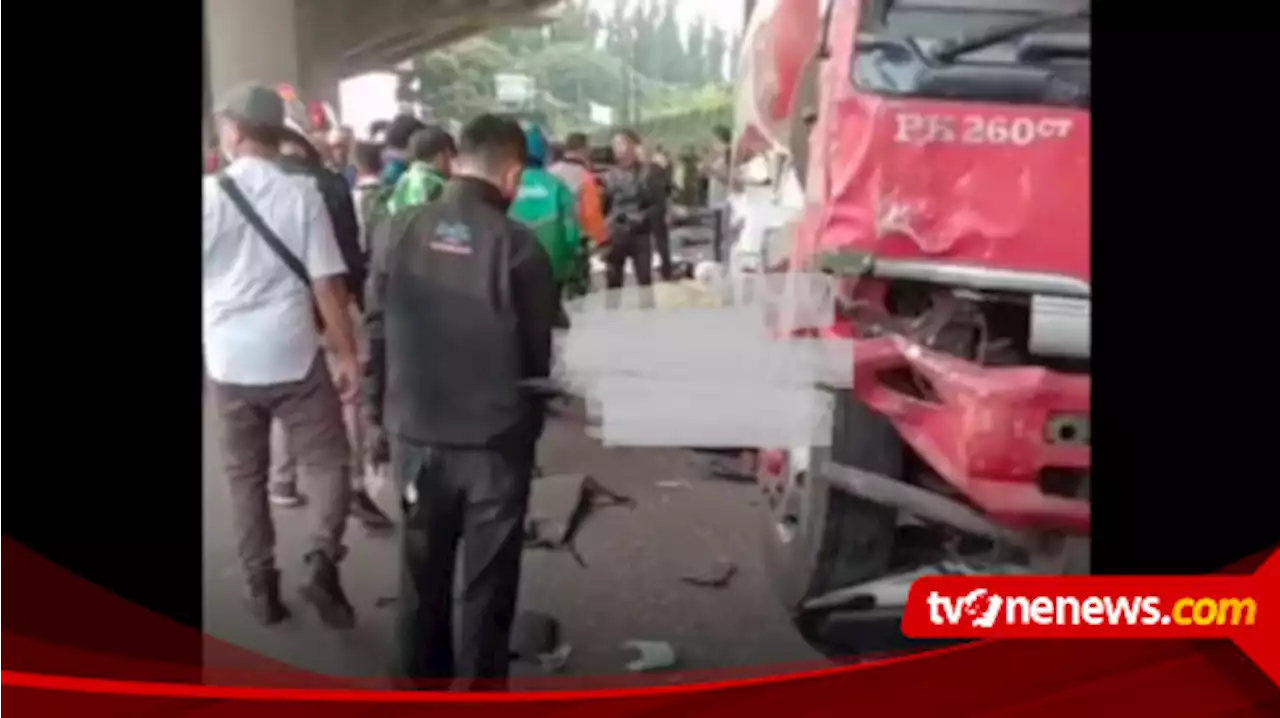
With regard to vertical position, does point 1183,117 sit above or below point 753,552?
above

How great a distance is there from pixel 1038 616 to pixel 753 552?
1.14 ft

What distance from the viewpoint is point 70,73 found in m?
1.47

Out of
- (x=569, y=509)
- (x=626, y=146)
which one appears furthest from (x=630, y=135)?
(x=569, y=509)

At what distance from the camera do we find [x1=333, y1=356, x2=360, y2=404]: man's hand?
1461mm

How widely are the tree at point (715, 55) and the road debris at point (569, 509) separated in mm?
480

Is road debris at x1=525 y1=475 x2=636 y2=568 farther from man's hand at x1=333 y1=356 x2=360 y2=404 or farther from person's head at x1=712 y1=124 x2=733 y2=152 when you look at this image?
person's head at x1=712 y1=124 x2=733 y2=152

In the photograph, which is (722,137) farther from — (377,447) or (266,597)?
(266,597)

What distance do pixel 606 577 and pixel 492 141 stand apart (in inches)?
20.4

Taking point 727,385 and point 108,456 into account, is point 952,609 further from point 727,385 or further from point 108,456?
point 108,456

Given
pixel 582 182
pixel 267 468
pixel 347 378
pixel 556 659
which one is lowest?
pixel 556 659

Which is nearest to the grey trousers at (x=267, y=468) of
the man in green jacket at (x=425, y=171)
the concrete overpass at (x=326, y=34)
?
the man in green jacket at (x=425, y=171)

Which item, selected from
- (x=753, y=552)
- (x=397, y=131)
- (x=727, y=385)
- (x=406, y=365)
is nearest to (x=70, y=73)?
(x=397, y=131)

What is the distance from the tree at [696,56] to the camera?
1.44m

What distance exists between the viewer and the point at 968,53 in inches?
57.2
